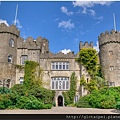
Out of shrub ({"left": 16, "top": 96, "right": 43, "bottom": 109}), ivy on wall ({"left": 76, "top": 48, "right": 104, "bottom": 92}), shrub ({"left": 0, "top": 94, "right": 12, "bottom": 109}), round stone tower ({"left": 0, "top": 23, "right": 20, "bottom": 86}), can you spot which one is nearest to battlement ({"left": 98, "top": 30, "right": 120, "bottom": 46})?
ivy on wall ({"left": 76, "top": 48, "right": 104, "bottom": 92})

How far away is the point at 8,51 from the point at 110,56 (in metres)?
17.8

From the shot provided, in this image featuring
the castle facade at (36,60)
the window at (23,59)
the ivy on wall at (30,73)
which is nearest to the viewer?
the ivy on wall at (30,73)

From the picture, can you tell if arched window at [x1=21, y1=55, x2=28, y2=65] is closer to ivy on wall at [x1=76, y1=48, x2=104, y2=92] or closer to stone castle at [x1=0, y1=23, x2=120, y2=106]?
stone castle at [x1=0, y1=23, x2=120, y2=106]

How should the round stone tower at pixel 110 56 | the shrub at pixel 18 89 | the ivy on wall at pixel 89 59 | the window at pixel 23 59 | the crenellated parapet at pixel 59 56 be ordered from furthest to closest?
1. the crenellated parapet at pixel 59 56
2. the window at pixel 23 59
3. the ivy on wall at pixel 89 59
4. the round stone tower at pixel 110 56
5. the shrub at pixel 18 89

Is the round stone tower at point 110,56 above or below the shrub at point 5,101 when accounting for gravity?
above

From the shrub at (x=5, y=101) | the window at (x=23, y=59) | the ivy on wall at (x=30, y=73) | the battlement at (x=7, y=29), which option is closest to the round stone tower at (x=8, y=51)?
the battlement at (x=7, y=29)

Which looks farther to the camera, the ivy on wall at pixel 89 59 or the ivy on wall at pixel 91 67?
the ivy on wall at pixel 89 59

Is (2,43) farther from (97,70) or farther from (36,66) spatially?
(97,70)

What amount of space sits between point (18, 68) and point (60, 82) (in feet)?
25.7

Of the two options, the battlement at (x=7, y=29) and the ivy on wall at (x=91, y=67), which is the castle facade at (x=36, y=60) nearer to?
the battlement at (x=7, y=29)

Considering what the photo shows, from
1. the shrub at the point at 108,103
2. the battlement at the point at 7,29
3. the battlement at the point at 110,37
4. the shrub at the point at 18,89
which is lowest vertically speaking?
the shrub at the point at 108,103

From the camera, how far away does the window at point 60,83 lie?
1070 inches

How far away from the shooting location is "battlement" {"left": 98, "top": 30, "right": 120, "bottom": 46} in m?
28.0

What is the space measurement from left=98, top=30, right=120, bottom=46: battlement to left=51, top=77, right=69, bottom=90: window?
31.7ft
